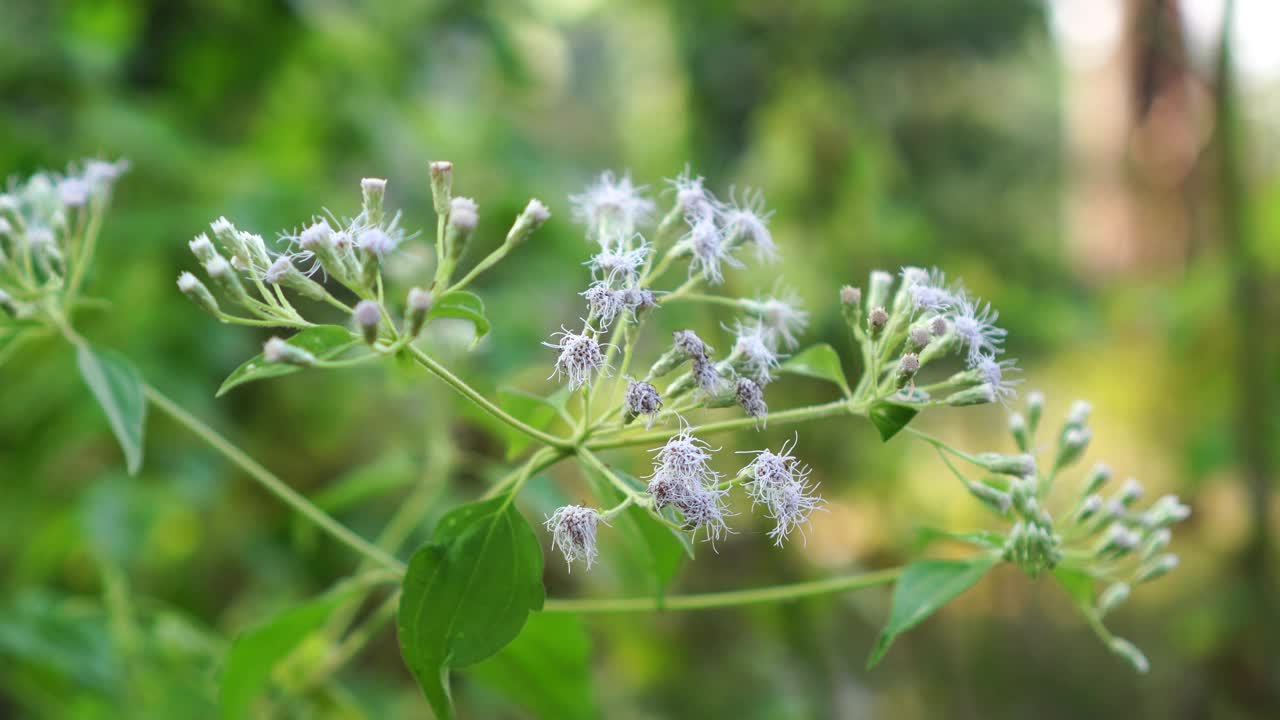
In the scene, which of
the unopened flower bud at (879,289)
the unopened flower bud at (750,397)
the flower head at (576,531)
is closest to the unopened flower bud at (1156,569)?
the unopened flower bud at (879,289)

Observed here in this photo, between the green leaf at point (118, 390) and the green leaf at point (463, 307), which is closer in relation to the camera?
the green leaf at point (463, 307)

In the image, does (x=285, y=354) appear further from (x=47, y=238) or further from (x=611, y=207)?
(x=47, y=238)

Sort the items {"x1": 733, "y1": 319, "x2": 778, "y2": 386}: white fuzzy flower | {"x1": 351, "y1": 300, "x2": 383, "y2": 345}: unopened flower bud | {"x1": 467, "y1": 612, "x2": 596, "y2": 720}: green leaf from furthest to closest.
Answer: {"x1": 467, "y1": 612, "x2": 596, "y2": 720}: green leaf
{"x1": 733, "y1": 319, "x2": 778, "y2": 386}: white fuzzy flower
{"x1": 351, "y1": 300, "x2": 383, "y2": 345}: unopened flower bud

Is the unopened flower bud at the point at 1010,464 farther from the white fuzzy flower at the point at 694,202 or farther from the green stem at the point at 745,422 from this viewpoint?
the white fuzzy flower at the point at 694,202

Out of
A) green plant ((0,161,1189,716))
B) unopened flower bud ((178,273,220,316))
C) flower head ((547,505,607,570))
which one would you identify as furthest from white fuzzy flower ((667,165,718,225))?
unopened flower bud ((178,273,220,316))

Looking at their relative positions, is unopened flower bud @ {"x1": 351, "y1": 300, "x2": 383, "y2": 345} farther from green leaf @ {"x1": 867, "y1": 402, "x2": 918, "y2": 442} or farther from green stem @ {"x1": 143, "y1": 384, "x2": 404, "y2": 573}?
green leaf @ {"x1": 867, "y1": 402, "x2": 918, "y2": 442}

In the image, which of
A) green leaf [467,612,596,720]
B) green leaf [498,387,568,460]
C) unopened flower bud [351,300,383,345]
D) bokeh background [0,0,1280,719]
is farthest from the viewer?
bokeh background [0,0,1280,719]

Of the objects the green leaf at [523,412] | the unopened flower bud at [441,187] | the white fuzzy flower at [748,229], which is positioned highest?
the white fuzzy flower at [748,229]

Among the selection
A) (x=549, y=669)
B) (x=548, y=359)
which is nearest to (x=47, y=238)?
(x=549, y=669)
